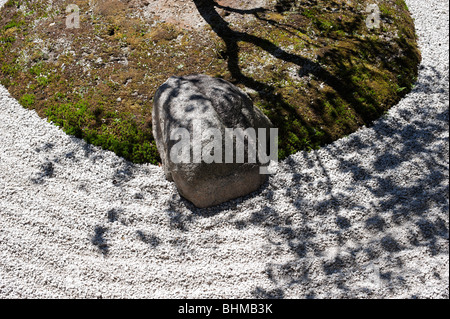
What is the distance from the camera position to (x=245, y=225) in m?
6.21

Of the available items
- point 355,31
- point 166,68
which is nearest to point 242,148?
point 166,68

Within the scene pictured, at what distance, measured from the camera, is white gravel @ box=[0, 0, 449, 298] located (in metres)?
5.50

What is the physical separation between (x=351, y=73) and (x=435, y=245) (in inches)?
173

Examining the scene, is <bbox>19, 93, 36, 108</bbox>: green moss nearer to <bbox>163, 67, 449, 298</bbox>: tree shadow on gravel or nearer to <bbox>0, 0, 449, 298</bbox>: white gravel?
<bbox>0, 0, 449, 298</bbox>: white gravel

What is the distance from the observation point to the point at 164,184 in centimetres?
684

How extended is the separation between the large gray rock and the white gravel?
0.33 m
